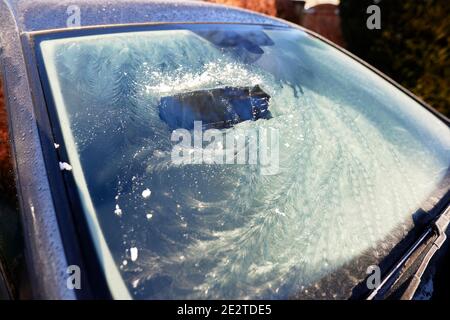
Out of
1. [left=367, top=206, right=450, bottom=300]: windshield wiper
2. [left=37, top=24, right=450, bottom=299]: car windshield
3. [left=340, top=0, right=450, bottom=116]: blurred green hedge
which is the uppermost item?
[left=340, top=0, right=450, bottom=116]: blurred green hedge

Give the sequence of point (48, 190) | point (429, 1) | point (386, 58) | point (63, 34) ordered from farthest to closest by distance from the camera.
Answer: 1. point (386, 58)
2. point (429, 1)
3. point (63, 34)
4. point (48, 190)

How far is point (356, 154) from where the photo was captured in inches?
61.7

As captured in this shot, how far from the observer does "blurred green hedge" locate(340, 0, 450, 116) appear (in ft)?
11.8

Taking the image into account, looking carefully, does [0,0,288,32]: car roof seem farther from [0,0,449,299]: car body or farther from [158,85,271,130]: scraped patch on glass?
[158,85,271,130]: scraped patch on glass

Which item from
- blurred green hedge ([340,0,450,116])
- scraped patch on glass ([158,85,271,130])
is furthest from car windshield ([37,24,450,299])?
blurred green hedge ([340,0,450,116])

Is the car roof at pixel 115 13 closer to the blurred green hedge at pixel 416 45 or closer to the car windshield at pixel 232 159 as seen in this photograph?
the car windshield at pixel 232 159

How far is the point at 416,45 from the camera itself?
373 cm

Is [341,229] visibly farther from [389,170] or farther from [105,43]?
[105,43]

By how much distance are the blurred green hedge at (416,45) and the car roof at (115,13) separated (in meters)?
2.30

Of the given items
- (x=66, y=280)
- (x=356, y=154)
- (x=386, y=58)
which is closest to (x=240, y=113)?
(x=356, y=154)

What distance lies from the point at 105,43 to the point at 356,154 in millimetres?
1091

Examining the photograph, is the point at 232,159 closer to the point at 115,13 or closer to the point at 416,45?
the point at 115,13

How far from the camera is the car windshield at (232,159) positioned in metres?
1.09

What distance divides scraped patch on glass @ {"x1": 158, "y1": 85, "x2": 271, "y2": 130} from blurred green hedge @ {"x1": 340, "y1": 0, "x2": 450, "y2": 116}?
8.86 ft
